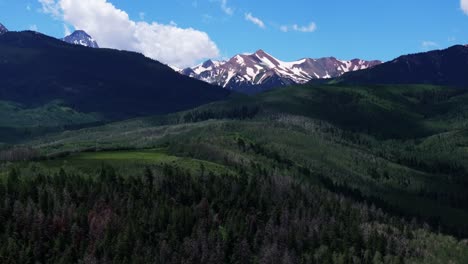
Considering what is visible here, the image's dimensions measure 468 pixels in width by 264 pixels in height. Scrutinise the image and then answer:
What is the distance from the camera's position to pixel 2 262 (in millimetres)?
199500
